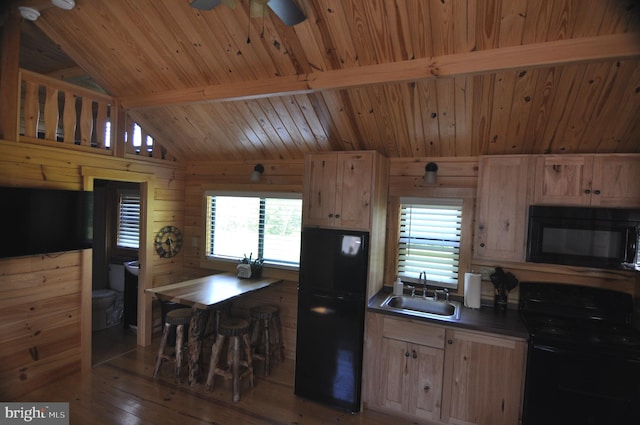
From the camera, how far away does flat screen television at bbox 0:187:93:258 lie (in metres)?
2.69

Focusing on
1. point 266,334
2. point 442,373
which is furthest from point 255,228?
point 442,373

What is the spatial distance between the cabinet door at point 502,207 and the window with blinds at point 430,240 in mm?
358

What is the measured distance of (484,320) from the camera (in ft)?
8.80

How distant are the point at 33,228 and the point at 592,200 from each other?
4537mm

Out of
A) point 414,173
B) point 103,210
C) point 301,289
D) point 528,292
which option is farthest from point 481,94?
point 103,210

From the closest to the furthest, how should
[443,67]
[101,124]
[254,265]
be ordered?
[443,67] → [101,124] → [254,265]

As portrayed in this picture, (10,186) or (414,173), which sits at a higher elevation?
(414,173)

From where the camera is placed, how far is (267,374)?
3.50 m

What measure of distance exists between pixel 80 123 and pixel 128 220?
1949 millimetres

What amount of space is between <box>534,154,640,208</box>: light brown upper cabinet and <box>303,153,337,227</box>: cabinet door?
1.69 m

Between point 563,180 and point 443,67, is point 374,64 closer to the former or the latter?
point 443,67

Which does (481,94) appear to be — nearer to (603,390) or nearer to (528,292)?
(528,292)

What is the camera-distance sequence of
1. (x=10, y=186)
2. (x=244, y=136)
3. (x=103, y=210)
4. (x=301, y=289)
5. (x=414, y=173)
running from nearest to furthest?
(x=10, y=186), (x=301, y=289), (x=414, y=173), (x=244, y=136), (x=103, y=210)

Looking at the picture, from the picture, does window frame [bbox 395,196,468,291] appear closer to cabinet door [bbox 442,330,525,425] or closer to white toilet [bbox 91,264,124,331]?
cabinet door [bbox 442,330,525,425]
